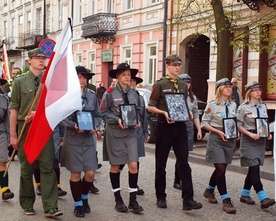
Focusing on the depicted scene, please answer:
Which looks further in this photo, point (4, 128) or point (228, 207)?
point (4, 128)

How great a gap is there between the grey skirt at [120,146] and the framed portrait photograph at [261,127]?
1.67 meters

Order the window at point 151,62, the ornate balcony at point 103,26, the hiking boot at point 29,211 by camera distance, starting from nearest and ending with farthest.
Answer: the hiking boot at point 29,211 < the window at point 151,62 < the ornate balcony at point 103,26

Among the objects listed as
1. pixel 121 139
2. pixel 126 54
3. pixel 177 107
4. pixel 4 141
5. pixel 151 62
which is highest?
pixel 126 54

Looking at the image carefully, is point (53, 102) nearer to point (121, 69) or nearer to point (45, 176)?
point (45, 176)

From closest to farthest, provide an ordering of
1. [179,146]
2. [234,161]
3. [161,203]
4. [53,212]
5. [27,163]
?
1. [53,212]
2. [27,163]
3. [179,146]
4. [161,203]
5. [234,161]

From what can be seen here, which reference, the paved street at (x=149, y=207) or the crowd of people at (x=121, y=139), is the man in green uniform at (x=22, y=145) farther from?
the paved street at (x=149, y=207)

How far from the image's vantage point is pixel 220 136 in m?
7.15

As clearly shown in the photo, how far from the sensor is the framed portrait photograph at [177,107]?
6785 millimetres

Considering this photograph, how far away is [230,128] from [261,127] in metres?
0.42

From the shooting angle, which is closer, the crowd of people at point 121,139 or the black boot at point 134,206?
the crowd of people at point 121,139

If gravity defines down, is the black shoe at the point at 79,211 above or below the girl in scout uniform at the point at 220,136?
below

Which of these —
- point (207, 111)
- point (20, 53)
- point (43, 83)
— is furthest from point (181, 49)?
point (20, 53)

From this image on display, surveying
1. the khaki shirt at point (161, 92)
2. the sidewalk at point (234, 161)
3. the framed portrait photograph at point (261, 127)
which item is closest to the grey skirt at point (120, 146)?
the khaki shirt at point (161, 92)

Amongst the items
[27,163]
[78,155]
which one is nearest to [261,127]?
[78,155]
